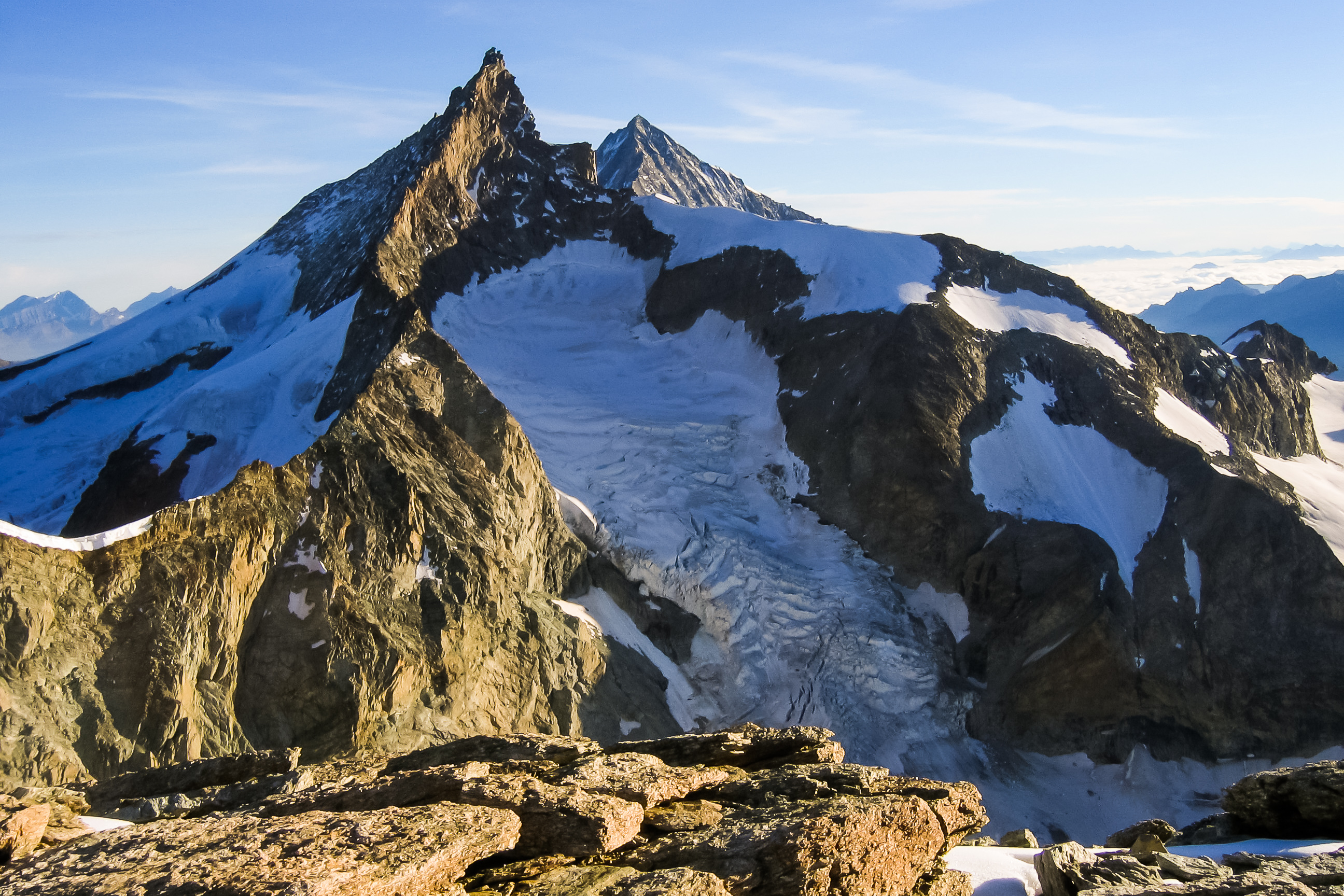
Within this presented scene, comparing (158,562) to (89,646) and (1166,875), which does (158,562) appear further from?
(1166,875)

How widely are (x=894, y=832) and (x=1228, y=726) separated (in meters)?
35.5

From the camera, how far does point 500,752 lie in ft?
48.5

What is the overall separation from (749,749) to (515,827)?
5667 millimetres

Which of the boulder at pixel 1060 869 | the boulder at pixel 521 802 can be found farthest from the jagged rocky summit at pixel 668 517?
the boulder at pixel 1060 869

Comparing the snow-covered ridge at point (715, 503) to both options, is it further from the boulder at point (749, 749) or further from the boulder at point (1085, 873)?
the boulder at point (1085, 873)

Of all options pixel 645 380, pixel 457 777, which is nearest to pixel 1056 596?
pixel 645 380

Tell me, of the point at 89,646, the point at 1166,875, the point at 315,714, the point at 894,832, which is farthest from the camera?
the point at 315,714

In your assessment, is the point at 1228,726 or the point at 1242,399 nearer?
the point at 1228,726

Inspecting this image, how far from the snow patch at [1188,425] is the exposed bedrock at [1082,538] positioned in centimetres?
62

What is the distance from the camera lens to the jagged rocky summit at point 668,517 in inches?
1043

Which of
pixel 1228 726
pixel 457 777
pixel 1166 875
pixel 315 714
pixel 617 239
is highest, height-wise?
pixel 617 239

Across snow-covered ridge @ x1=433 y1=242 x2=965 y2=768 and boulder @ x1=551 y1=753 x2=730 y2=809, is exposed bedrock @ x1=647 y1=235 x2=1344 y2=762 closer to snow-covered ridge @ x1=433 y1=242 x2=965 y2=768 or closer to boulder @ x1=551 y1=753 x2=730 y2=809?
snow-covered ridge @ x1=433 y1=242 x2=965 y2=768

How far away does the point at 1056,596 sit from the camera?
4153 cm

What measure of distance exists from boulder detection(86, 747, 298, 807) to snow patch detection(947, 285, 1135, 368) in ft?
154
